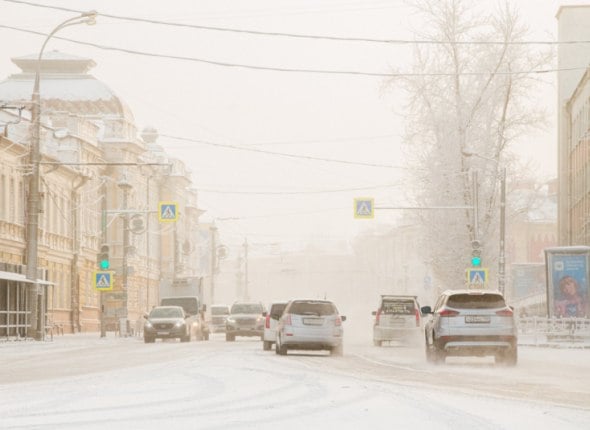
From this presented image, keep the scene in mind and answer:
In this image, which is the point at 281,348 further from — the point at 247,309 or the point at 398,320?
the point at 247,309

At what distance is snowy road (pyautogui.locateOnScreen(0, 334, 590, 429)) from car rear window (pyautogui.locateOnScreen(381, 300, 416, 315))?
1831 centimetres

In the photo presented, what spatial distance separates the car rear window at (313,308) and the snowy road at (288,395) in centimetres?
586

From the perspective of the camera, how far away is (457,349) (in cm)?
3011

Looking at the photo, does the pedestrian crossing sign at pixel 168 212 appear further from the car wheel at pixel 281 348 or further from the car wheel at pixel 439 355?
the car wheel at pixel 439 355

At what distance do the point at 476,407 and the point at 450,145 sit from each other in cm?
4770

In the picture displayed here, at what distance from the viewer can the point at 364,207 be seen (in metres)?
57.4

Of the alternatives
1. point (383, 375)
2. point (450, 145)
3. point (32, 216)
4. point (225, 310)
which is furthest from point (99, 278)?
point (383, 375)

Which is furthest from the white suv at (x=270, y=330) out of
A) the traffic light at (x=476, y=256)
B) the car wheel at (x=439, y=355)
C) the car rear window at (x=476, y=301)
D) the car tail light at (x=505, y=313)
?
the traffic light at (x=476, y=256)

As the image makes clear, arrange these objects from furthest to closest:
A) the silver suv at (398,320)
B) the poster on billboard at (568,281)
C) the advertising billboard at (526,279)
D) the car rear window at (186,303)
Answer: the advertising billboard at (526,279), the car rear window at (186,303), the silver suv at (398,320), the poster on billboard at (568,281)

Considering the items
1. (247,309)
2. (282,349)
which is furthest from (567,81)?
(282,349)

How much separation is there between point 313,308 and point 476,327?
7052mm

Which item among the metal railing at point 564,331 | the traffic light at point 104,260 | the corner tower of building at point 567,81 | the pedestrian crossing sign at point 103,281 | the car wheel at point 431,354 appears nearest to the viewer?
the car wheel at point 431,354

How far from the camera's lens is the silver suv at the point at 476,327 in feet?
98.3

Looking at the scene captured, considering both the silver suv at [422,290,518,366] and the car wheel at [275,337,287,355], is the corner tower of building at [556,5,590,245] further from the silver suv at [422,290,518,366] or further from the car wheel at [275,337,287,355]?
the silver suv at [422,290,518,366]
